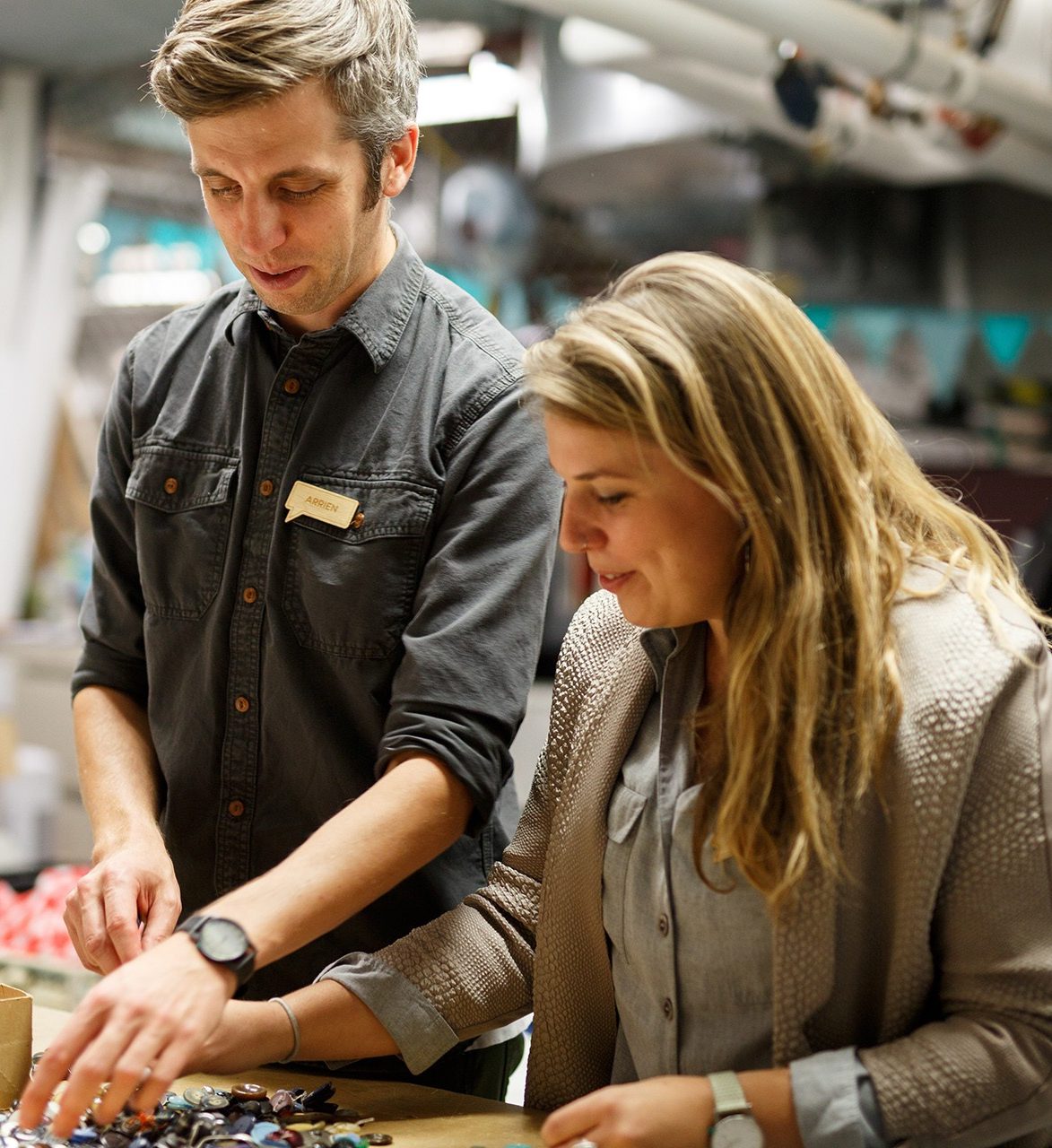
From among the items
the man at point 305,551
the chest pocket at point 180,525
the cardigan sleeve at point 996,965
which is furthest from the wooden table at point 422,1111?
the chest pocket at point 180,525

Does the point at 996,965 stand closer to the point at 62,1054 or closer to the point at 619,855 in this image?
the point at 619,855

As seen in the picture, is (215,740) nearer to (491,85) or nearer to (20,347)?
(491,85)

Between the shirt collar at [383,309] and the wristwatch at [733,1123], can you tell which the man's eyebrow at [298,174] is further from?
the wristwatch at [733,1123]

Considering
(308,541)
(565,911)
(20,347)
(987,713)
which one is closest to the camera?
(987,713)

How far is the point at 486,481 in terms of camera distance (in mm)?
1704

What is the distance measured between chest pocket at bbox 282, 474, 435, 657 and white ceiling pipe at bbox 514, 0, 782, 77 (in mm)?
1557

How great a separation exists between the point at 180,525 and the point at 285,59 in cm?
56

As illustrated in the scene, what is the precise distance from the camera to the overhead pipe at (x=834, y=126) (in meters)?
3.97

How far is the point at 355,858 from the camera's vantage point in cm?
152

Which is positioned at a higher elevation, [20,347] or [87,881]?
[20,347]

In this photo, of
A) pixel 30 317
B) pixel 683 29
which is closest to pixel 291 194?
pixel 683 29

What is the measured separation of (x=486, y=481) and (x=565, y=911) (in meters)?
0.47

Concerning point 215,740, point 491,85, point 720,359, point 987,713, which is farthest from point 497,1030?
point 491,85

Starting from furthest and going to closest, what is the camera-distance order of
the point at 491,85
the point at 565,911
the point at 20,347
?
the point at 20,347 → the point at 491,85 → the point at 565,911
